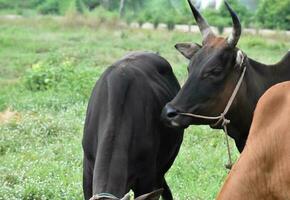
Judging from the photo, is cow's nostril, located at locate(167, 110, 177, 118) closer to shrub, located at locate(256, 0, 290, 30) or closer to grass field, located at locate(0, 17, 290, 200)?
grass field, located at locate(0, 17, 290, 200)

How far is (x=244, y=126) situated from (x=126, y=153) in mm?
1221

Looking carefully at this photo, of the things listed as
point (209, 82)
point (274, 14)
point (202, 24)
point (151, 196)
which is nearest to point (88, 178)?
point (209, 82)

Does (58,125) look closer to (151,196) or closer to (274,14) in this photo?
(151,196)

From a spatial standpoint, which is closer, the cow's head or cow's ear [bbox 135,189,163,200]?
cow's ear [bbox 135,189,163,200]

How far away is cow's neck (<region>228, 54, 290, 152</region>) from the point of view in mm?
5984

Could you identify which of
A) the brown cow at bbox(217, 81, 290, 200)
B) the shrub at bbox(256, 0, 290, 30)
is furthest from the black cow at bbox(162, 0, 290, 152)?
the shrub at bbox(256, 0, 290, 30)

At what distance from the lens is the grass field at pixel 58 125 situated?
26.5 feet

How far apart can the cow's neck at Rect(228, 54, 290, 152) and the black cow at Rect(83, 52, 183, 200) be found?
634 mm

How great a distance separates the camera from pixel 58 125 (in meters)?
11.3

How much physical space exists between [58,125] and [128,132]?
5.86 m

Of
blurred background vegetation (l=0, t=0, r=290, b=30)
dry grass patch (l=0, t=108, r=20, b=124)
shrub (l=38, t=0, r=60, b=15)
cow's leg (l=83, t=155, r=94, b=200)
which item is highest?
cow's leg (l=83, t=155, r=94, b=200)

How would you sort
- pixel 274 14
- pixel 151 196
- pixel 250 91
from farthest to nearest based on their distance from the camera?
pixel 274 14 < pixel 250 91 < pixel 151 196

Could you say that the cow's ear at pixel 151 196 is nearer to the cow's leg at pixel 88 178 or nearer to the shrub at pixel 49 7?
the cow's leg at pixel 88 178

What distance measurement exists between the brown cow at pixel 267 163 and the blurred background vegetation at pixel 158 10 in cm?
2837
